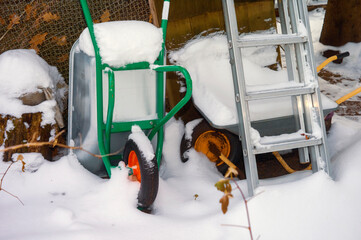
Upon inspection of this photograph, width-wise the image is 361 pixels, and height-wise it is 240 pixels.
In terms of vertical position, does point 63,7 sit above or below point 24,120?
above

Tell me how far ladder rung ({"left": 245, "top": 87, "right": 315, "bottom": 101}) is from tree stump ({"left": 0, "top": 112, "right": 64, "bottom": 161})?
50.8 inches

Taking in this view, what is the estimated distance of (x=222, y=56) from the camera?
109 inches

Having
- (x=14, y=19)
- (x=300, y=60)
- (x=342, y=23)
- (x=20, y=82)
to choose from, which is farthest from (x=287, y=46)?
(x=342, y=23)

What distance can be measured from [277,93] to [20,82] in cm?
149

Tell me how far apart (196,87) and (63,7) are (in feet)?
4.45

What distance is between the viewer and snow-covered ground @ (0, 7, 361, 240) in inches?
61.7

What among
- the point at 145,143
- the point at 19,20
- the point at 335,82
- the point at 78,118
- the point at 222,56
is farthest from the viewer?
the point at 335,82

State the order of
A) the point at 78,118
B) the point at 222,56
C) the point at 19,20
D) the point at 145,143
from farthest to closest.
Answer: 1. the point at 19,20
2. the point at 222,56
3. the point at 78,118
4. the point at 145,143

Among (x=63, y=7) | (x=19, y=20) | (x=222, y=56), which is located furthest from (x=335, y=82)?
(x=19, y=20)

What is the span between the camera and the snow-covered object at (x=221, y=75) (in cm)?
234

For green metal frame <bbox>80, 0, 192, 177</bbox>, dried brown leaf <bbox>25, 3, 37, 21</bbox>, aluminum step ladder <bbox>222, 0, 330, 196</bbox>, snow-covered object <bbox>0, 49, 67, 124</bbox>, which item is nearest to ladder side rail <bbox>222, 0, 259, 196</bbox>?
aluminum step ladder <bbox>222, 0, 330, 196</bbox>

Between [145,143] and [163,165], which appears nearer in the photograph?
[145,143]

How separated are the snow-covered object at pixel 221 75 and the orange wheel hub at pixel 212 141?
210mm

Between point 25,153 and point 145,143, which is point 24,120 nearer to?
point 25,153
